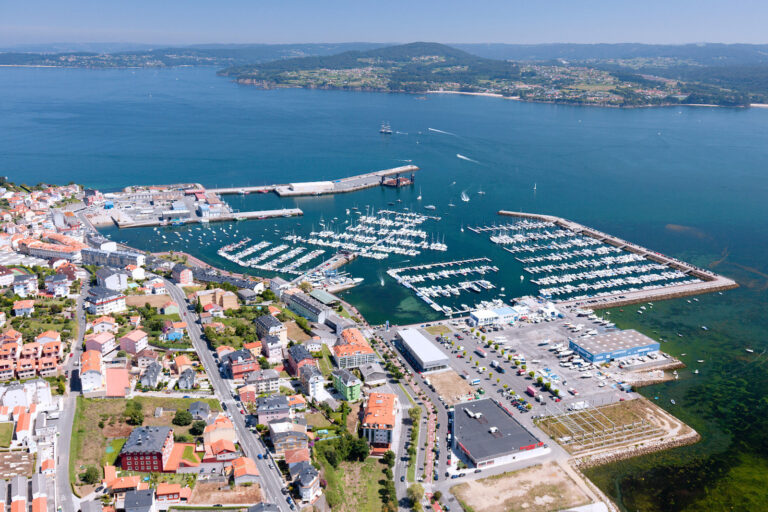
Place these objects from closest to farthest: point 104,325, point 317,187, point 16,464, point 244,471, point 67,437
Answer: point 16,464
point 244,471
point 67,437
point 104,325
point 317,187

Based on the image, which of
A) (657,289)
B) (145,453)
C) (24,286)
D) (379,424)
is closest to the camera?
(145,453)

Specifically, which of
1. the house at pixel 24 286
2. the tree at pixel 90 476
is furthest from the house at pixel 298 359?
the house at pixel 24 286

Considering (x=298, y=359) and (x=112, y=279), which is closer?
(x=298, y=359)

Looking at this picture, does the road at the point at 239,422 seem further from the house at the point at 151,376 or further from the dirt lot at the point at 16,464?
the dirt lot at the point at 16,464

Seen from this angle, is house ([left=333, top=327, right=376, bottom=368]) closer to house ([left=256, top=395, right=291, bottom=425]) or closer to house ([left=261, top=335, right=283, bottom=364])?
house ([left=261, top=335, right=283, bottom=364])

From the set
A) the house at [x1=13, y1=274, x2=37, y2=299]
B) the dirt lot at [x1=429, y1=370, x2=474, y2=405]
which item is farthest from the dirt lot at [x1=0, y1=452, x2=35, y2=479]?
the dirt lot at [x1=429, y1=370, x2=474, y2=405]

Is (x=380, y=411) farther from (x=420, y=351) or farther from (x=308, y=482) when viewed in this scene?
(x=420, y=351)

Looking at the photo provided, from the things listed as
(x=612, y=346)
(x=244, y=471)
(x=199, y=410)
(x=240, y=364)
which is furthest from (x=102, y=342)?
(x=612, y=346)
